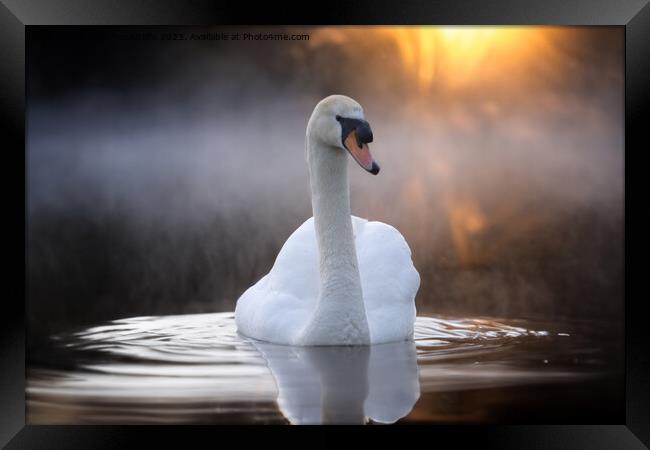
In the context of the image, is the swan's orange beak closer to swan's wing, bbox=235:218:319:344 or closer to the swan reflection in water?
the swan reflection in water

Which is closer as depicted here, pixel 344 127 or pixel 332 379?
pixel 332 379

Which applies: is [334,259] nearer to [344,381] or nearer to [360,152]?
[360,152]

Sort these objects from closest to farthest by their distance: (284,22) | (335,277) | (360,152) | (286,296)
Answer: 1. (284,22)
2. (360,152)
3. (335,277)
4. (286,296)

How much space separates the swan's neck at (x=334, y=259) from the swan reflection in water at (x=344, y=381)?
0.09 meters

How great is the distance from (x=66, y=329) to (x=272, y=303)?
1.16 m

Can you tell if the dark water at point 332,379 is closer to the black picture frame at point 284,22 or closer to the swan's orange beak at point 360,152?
the black picture frame at point 284,22

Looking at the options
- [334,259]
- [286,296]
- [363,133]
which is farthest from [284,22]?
[286,296]

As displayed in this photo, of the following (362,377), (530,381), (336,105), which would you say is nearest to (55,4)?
(336,105)

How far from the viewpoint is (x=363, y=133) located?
6.44m

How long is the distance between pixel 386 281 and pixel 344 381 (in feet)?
4.47

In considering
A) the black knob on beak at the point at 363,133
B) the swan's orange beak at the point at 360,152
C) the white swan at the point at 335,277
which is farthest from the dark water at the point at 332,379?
the black knob on beak at the point at 363,133

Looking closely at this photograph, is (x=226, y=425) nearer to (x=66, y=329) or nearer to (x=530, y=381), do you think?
(x=530, y=381)

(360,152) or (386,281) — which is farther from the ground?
(360,152)

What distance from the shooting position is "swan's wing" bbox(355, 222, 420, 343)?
700cm
